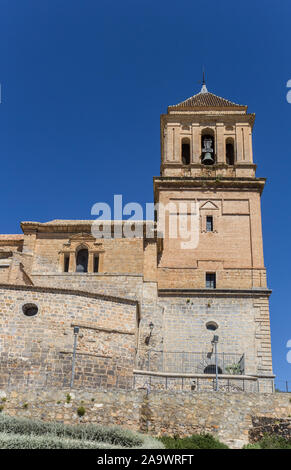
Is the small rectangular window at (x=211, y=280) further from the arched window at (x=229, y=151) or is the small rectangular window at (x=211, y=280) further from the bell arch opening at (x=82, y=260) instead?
the arched window at (x=229, y=151)

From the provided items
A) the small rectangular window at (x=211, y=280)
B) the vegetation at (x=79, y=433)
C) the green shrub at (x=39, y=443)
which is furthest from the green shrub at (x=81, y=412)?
the small rectangular window at (x=211, y=280)

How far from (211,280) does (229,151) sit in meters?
8.69

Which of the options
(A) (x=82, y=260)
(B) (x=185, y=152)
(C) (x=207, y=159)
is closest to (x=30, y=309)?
(A) (x=82, y=260)

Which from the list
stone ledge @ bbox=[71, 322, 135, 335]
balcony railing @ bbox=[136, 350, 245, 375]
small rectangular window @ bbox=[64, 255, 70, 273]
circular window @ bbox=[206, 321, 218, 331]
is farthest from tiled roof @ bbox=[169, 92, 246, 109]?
stone ledge @ bbox=[71, 322, 135, 335]

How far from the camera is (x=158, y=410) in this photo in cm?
1772

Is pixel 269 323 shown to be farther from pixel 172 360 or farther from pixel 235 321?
pixel 172 360

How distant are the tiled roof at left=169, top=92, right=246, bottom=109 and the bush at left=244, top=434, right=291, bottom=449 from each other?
20517 millimetres

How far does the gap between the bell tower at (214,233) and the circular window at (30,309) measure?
7.39 metres

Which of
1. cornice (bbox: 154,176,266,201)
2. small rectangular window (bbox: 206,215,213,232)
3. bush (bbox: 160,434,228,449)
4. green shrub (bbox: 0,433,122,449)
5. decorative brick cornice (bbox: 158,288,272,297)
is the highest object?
cornice (bbox: 154,176,266,201)

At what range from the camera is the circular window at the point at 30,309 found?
66.8 ft

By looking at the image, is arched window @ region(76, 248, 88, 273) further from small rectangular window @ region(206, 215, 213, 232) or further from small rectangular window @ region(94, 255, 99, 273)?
small rectangular window @ region(206, 215, 213, 232)

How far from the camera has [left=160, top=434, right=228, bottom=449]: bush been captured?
15789 millimetres

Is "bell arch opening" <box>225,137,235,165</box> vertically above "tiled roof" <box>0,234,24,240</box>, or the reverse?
"bell arch opening" <box>225,137,235,165</box>

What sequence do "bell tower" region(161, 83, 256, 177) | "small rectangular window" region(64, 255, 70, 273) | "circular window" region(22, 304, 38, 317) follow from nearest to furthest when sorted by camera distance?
"circular window" region(22, 304, 38, 317), "small rectangular window" region(64, 255, 70, 273), "bell tower" region(161, 83, 256, 177)
